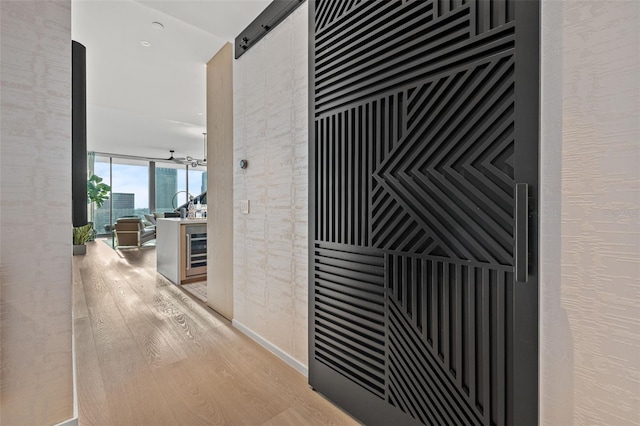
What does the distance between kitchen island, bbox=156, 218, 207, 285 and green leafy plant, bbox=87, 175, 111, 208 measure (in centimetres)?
571

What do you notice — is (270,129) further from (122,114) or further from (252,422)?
(122,114)

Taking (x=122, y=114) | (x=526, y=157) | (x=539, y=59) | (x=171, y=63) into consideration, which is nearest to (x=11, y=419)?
(x=526, y=157)

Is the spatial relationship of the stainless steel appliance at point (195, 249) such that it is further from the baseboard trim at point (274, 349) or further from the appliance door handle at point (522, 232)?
the appliance door handle at point (522, 232)

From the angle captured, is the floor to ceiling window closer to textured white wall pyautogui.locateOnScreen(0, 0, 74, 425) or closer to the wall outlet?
the wall outlet

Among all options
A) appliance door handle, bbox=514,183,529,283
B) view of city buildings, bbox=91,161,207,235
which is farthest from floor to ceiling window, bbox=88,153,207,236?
appliance door handle, bbox=514,183,529,283

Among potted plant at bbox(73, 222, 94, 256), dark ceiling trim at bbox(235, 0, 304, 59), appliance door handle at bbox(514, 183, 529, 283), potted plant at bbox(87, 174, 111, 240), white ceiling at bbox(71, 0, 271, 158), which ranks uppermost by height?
white ceiling at bbox(71, 0, 271, 158)

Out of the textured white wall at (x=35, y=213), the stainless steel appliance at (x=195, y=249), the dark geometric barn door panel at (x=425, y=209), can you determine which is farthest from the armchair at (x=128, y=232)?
the dark geometric barn door panel at (x=425, y=209)

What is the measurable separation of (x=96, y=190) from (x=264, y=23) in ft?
28.5

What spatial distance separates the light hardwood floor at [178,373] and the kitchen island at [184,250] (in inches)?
32.6

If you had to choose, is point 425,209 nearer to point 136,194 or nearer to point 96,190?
point 96,190

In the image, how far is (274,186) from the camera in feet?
7.48

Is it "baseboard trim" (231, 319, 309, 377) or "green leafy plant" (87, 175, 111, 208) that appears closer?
"baseboard trim" (231, 319, 309, 377)

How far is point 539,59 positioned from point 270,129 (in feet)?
5.65

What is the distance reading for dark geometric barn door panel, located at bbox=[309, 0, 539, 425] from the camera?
1068 mm
